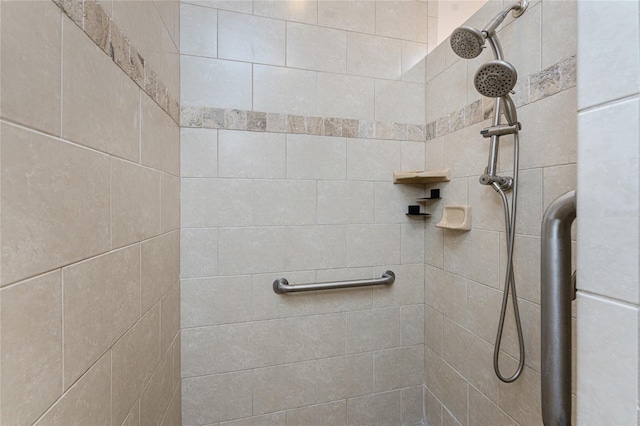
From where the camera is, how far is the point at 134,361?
30.0 inches

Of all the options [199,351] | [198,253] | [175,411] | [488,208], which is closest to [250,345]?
[199,351]

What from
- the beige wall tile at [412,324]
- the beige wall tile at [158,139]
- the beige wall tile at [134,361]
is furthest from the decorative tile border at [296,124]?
the beige wall tile at [412,324]

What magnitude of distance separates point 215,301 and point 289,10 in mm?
1349

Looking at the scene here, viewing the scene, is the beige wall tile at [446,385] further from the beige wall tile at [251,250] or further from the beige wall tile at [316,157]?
the beige wall tile at [316,157]

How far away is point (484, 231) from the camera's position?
1.12 m

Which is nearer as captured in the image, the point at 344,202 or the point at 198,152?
the point at 198,152

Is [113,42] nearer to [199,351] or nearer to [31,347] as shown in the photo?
[31,347]

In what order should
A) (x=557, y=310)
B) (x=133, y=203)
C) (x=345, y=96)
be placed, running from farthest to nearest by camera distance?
1. (x=345, y=96)
2. (x=133, y=203)
3. (x=557, y=310)

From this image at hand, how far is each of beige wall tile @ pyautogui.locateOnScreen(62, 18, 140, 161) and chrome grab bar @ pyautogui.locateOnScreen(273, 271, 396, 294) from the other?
2.55 ft

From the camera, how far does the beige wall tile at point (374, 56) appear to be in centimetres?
140

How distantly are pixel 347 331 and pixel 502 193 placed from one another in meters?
0.92

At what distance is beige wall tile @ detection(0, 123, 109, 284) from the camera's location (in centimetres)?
38

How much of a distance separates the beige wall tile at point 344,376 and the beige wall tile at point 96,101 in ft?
4.00

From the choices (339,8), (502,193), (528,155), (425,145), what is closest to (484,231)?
(502,193)
